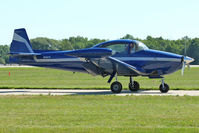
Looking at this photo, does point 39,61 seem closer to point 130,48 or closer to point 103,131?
point 130,48

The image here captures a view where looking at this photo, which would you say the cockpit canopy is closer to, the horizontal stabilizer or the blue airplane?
the blue airplane

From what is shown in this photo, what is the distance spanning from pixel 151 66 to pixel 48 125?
36.2ft

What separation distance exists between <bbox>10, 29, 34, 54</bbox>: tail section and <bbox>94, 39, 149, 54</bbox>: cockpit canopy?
221 inches

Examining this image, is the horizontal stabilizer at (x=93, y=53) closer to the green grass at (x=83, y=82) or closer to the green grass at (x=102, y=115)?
the green grass at (x=102, y=115)

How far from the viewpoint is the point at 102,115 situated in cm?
1152

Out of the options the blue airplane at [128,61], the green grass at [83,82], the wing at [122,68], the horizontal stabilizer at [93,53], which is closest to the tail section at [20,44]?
the green grass at [83,82]

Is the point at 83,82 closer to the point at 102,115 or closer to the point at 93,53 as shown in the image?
the point at 93,53

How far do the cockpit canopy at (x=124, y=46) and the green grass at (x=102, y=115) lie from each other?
4784 mm

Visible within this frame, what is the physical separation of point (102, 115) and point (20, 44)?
1312cm

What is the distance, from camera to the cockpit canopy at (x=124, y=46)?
20.0 m

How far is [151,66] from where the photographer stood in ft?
65.7

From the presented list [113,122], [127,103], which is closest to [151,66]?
[127,103]

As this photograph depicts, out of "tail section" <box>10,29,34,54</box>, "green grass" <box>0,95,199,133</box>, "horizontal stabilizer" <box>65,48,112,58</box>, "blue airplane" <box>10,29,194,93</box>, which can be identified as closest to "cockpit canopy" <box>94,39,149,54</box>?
"blue airplane" <box>10,29,194,93</box>

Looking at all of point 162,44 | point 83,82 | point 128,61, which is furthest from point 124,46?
point 162,44
